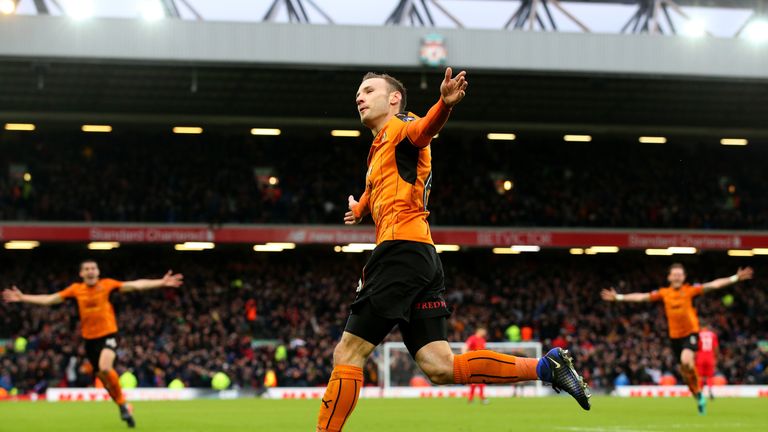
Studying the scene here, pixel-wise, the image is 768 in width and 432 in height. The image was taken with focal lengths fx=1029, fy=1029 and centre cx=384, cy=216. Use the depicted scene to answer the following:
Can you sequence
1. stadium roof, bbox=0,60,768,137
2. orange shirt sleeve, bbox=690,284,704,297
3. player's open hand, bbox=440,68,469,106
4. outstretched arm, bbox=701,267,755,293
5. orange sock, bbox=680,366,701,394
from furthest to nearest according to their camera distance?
1. stadium roof, bbox=0,60,768,137
2. orange shirt sleeve, bbox=690,284,704,297
3. orange sock, bbox=680,366,701,394
4. outstretched arm, bbox=701,267,755,293
5. player's open hand, bbox=440,68,469,106

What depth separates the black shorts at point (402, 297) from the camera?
6336 millimetres

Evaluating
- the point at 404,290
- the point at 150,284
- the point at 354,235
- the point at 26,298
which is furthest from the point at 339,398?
the point at 354,235

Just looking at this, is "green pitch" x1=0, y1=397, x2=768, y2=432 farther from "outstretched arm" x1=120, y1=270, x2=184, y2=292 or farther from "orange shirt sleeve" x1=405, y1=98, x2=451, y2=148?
"orange shirt sleeve" x1=405, y1=98, x2=451, y2=148

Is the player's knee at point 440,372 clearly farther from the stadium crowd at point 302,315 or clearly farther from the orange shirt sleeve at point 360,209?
the stadium crowd at point 302,315

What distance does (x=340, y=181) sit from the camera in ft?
131

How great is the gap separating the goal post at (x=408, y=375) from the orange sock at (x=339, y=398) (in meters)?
24.4

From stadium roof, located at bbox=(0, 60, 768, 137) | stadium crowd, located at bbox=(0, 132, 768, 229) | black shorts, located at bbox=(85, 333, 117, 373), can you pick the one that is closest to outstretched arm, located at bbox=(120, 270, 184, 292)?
black shorts, located at bbox=(85, 333, 117, 373)

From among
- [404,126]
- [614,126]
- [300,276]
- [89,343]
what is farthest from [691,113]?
[404,126]

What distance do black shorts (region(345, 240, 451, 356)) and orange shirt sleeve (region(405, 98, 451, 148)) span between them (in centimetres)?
66

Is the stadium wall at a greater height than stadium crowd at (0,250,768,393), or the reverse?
the stadium wall

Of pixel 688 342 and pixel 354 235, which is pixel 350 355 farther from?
pixel 354 235

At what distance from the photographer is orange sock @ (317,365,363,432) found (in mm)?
6348

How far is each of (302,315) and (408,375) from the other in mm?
6041

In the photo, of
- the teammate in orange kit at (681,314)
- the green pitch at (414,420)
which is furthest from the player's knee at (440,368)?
the teammate in orange kit at (681,314)
